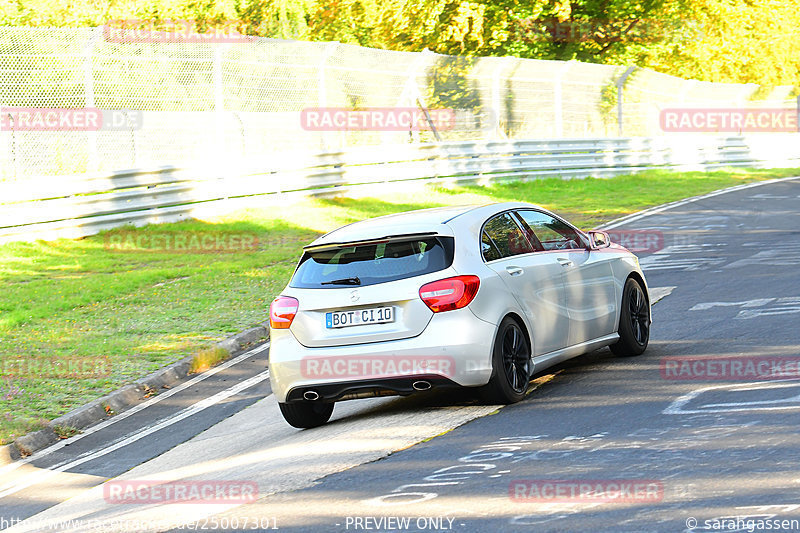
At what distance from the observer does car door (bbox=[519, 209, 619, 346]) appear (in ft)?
28.6

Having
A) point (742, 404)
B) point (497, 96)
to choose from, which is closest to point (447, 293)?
point (742, 404)

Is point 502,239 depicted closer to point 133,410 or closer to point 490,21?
point 133,410

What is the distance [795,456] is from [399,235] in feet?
10.5

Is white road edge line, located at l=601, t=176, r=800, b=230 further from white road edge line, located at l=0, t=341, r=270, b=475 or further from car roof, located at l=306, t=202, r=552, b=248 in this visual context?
car roof, located at l=306, t=202, r=552, b=248

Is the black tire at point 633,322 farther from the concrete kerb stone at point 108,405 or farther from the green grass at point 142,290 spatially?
the green grass at point 142,290

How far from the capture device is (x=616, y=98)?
109ft

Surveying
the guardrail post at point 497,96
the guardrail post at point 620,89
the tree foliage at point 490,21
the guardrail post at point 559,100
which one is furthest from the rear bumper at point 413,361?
the tree foliage at point 490,21

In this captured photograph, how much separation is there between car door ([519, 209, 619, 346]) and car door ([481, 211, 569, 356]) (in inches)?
4.8

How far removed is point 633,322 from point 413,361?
9.02 ft

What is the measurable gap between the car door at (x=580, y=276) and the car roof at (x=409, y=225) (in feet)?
1.50

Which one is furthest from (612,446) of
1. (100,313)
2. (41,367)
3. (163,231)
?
(163,231)

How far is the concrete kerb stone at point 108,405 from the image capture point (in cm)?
848

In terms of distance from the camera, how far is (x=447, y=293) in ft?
24.8


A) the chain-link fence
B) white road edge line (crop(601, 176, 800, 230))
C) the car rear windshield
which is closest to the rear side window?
the car rear windshield
